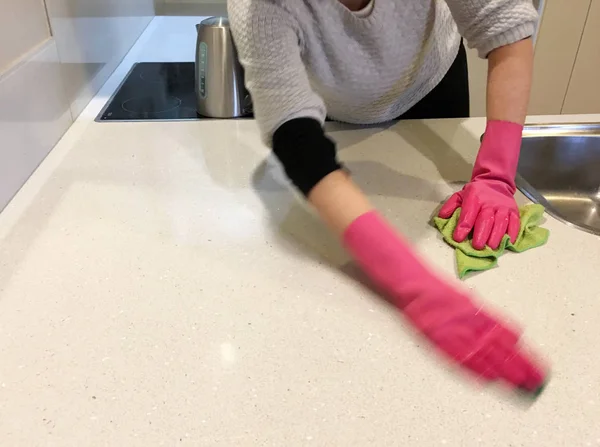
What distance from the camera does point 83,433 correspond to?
42cm

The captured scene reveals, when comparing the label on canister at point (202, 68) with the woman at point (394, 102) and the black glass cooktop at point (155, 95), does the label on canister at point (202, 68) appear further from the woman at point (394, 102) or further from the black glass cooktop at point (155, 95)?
the woman at point (394, 102)

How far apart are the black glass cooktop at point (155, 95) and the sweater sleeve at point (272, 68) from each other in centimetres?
35

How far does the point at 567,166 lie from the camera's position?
0.97m

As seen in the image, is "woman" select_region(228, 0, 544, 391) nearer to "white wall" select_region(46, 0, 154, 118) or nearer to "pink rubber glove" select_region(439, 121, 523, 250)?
"pink rubber glove" select_region(439, 121, 523, 250)

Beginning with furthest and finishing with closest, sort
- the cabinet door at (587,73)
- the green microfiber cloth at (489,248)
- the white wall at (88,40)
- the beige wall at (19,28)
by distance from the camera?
1. the cabinet door at (587,73)
2. the white wall at (88,40)
3. the beige wall at (19,28)
4. the green microfiber cloth at (489,248)

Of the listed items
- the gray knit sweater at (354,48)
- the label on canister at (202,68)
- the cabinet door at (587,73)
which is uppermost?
the gray knit sweater at (354,48)

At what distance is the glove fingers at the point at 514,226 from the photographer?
642 millimetres

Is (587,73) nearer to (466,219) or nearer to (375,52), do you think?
(375,52)

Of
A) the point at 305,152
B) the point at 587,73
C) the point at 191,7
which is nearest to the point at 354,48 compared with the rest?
the point at 305,152

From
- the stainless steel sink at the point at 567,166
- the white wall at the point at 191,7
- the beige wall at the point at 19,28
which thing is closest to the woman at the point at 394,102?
the stainless steel sink at the point at 567,166

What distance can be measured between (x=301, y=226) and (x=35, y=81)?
0.45m

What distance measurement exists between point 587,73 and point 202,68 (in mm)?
1500

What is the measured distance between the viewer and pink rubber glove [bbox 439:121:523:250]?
2.11ft

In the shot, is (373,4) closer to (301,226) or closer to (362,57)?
(362,57)
